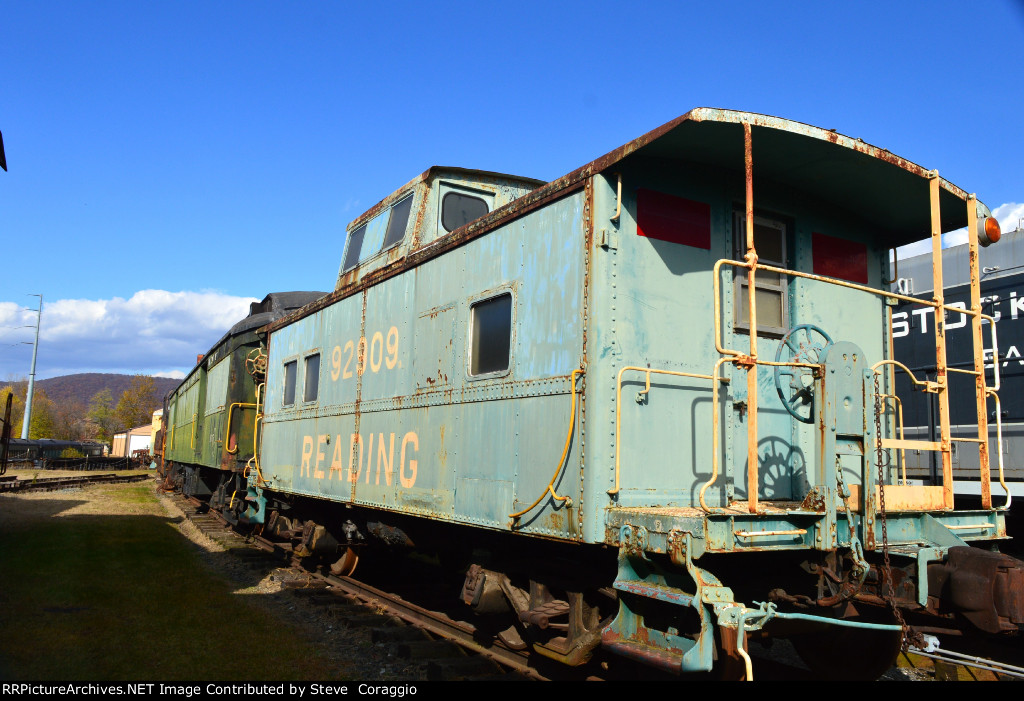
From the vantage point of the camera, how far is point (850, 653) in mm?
5523

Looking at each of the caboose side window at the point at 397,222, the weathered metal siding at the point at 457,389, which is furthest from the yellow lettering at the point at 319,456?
the caboose side window at the point at 397,222

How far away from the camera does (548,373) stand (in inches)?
205

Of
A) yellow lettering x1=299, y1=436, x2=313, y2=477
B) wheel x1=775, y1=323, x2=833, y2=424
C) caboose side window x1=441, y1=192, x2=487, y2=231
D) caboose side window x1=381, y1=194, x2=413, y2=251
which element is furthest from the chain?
yellow lettering x1=299, y1=436, x2=313, y2=477

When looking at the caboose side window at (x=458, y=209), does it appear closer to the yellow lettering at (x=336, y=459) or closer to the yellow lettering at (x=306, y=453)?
the yellow lettering at (x=336, y=459)

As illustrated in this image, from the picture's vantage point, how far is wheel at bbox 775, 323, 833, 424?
4656mm

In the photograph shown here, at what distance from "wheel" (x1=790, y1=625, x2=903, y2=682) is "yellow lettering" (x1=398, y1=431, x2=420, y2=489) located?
3334 mm

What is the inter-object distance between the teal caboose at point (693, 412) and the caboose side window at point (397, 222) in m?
1.73

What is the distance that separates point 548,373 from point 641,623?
1.71 metres

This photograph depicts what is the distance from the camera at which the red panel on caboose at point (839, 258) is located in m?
6.02

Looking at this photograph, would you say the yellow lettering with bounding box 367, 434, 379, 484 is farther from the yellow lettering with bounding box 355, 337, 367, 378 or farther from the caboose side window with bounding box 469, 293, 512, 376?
the caboose side window with bounding box 469, 293, 512, 376

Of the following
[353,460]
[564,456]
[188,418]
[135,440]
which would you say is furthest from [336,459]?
Result: [135,440]

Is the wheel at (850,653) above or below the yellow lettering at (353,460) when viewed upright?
below

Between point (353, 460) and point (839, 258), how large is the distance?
5136 mm

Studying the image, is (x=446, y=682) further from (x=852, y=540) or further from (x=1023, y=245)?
(x=1023, y=245)
